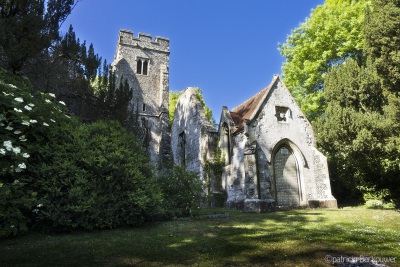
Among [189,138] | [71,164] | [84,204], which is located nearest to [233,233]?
[84,204]

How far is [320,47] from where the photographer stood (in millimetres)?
22406

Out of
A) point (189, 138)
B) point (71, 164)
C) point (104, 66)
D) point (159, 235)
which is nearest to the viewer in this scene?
point (159, 235)

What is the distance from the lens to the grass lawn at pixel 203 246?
523 cm

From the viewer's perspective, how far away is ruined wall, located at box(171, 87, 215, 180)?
62.0 ft

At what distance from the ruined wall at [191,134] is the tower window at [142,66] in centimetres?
1197

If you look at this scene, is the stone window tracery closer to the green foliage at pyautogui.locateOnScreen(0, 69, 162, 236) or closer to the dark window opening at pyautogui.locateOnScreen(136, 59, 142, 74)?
the green foliage at pyautogui.locateOnScreen(0, 69, 162, 236)

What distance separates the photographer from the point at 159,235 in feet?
24.8

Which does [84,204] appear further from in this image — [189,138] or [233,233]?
[189,138]

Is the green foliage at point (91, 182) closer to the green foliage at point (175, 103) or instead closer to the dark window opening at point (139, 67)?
the dark window opening at point (139, 67)

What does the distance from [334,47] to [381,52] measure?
9859 mm

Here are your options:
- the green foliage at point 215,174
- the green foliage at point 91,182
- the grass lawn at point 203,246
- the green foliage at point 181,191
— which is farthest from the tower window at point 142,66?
the grass lawn at point 203,246

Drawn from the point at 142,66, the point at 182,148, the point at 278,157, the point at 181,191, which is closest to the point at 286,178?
the point at 278,157

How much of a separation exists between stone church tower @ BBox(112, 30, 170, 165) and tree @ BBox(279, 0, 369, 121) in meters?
15.1

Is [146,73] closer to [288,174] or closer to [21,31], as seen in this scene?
[288,174]
